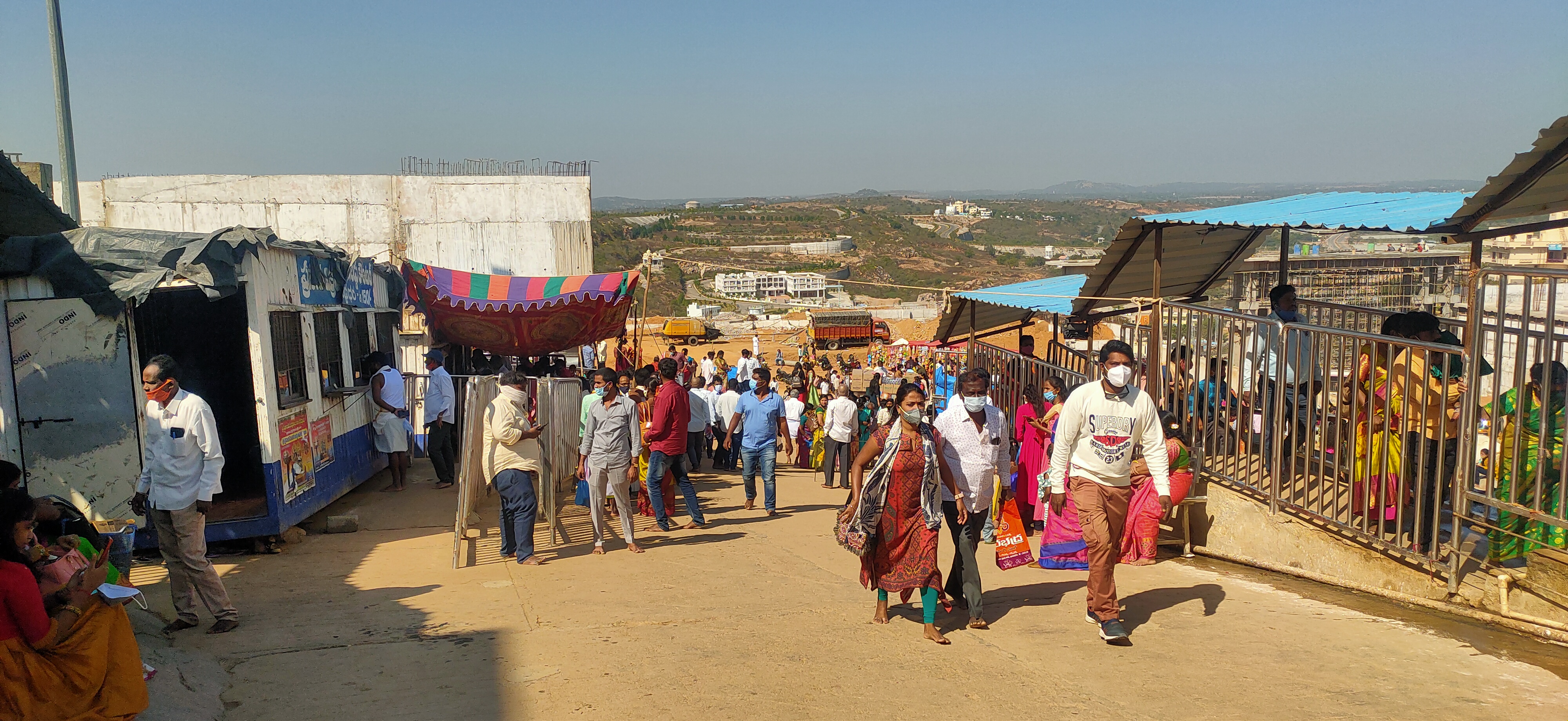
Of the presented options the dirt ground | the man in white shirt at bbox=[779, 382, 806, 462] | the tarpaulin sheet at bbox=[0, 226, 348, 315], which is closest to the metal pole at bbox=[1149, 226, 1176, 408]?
the dirt ground

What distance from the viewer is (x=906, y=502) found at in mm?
5566

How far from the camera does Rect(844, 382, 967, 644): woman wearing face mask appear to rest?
18.1 ft

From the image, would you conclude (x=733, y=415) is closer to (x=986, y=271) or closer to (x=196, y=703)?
(x=196, y=703)

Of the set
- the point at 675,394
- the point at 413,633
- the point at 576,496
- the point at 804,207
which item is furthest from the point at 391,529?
the point at 804,207

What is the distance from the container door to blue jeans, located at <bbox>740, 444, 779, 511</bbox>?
17.4ft

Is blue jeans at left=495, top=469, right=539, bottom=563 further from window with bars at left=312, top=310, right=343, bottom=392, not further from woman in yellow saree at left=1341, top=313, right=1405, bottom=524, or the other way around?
woman in yellow saree at left=1341, top=313, right=1405, bottom=524

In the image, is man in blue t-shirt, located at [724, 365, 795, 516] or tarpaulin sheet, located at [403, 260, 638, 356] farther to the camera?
tarpaulin sheet, located at [403, 260, 638, 356]

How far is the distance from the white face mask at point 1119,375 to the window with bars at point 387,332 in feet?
29.3

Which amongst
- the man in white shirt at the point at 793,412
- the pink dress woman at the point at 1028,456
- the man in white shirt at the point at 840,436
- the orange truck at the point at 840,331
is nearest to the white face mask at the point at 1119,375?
the pink dress woman at the point at 1028,456

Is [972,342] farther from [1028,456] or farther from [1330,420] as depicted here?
[1330,420]

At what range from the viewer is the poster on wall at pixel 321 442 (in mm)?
9344

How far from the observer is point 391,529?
923 centimetres

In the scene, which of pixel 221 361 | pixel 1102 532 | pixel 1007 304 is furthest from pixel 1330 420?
pixel 221 361

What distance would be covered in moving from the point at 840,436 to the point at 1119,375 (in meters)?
6.66
